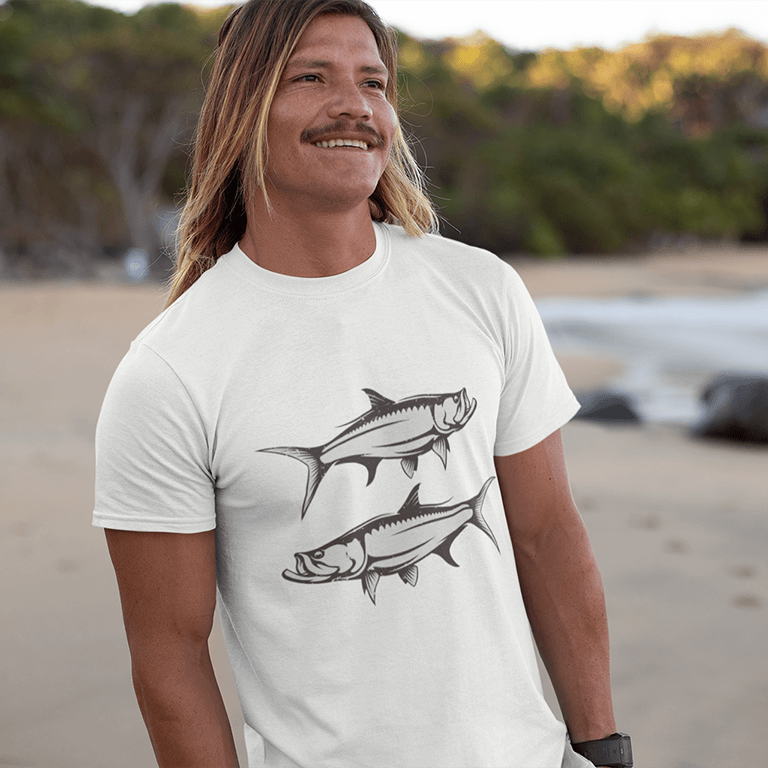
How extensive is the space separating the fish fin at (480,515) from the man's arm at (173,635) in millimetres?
481

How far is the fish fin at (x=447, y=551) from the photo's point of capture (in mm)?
1563

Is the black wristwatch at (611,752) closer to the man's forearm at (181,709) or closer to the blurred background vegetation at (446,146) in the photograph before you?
the man's forearm at (181,709)

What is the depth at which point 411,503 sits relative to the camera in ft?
5.11

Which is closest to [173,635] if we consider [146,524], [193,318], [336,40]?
[146,524]

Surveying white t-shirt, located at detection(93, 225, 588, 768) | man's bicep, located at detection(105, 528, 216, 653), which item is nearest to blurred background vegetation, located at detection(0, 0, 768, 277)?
white t-shirt, located at detection(93, 225, 588, 768)

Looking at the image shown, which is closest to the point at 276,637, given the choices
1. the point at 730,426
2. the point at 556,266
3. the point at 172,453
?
the point at 172,453

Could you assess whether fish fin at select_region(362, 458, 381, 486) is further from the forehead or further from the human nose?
the forehead

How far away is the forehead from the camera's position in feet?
5.21

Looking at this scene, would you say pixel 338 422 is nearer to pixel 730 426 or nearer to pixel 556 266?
pixel 730 426

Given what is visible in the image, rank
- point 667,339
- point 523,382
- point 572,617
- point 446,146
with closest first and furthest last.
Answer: point 523,382
point 572,617
point 667,339
point 446,146

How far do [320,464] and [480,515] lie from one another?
0.34m

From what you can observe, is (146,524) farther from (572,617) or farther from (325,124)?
(572,617)

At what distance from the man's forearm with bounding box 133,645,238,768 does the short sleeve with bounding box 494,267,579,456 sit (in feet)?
2.35

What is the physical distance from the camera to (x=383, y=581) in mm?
1537
